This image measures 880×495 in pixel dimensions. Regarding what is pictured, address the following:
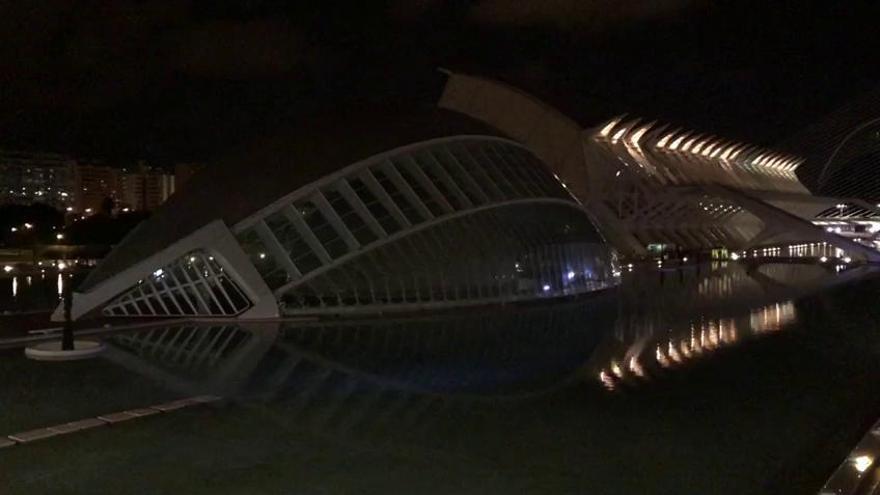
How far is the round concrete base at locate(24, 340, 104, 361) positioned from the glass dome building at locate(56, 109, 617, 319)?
600 cm

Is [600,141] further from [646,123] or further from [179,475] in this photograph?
[179,475]

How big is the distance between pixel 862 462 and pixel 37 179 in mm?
166723

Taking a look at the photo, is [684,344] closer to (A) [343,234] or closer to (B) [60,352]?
(A) [343,234]

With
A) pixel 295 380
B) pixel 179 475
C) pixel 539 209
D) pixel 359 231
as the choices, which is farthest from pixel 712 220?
pixel 179 475

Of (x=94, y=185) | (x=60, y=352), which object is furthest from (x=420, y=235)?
(x=94, y=185)

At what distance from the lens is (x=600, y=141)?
68188mm

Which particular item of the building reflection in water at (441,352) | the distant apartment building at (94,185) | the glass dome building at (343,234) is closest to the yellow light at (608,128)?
the glass dome building at (343,234)

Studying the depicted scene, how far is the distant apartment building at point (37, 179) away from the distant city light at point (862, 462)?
153450 millimetres

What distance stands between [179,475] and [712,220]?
77.7 meters

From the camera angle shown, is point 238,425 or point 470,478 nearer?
point 470,478

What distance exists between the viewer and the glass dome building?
24.3 meters

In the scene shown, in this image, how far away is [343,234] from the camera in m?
25.3

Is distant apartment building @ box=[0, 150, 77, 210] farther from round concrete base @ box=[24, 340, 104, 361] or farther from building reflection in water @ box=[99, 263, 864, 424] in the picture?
round concrete base @ box=[24, 340, 104, 361]

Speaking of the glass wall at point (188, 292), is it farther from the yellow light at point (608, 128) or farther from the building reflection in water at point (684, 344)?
the yellow light at point (608, 128)
